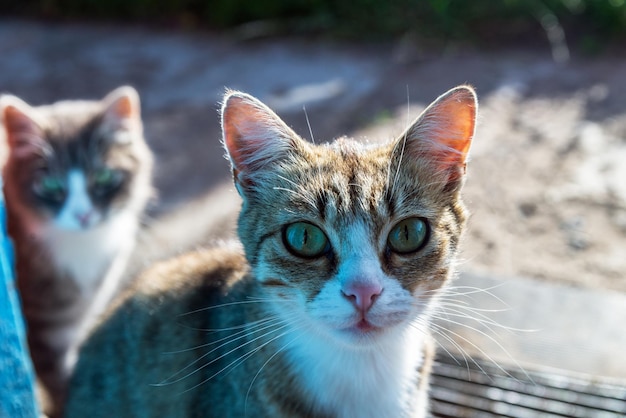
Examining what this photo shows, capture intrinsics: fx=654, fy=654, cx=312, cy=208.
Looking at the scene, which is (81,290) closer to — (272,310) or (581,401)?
(272,310)

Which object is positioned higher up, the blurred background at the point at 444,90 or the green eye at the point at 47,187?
the blurred background at the point at 444,90

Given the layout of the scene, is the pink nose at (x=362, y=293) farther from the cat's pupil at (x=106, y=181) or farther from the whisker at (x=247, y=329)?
the cat's pupil at (x=106, y=181)

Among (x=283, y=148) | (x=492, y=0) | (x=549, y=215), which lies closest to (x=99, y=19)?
(x=492, y=0)

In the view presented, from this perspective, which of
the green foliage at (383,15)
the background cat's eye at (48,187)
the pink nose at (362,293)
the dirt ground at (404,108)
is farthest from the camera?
the green foliage at (383,15)

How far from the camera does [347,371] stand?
1.84 meters

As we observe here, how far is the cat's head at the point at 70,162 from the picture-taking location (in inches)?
111

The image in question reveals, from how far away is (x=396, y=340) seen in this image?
185cm

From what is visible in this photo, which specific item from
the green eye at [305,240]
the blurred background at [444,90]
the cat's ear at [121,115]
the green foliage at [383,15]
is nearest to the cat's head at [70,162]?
the cat's ear at [121,115]

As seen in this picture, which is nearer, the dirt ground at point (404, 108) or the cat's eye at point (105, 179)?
the cat's eye at point (105, 179)

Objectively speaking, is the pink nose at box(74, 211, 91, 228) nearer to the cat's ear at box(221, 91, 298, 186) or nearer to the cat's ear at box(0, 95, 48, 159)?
the cat's ear at box(0, 95, 48, 159)

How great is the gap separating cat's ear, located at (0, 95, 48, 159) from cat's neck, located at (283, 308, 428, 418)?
1613 mm

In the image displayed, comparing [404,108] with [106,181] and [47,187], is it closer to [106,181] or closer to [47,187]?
[106,181]

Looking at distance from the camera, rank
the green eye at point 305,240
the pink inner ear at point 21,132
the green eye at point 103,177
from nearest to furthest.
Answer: the green eye at point 305,240 < the pink inner ear at point 21,132 < the green eye at point 103,177

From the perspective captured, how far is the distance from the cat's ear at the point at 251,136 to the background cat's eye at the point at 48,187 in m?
1.36
